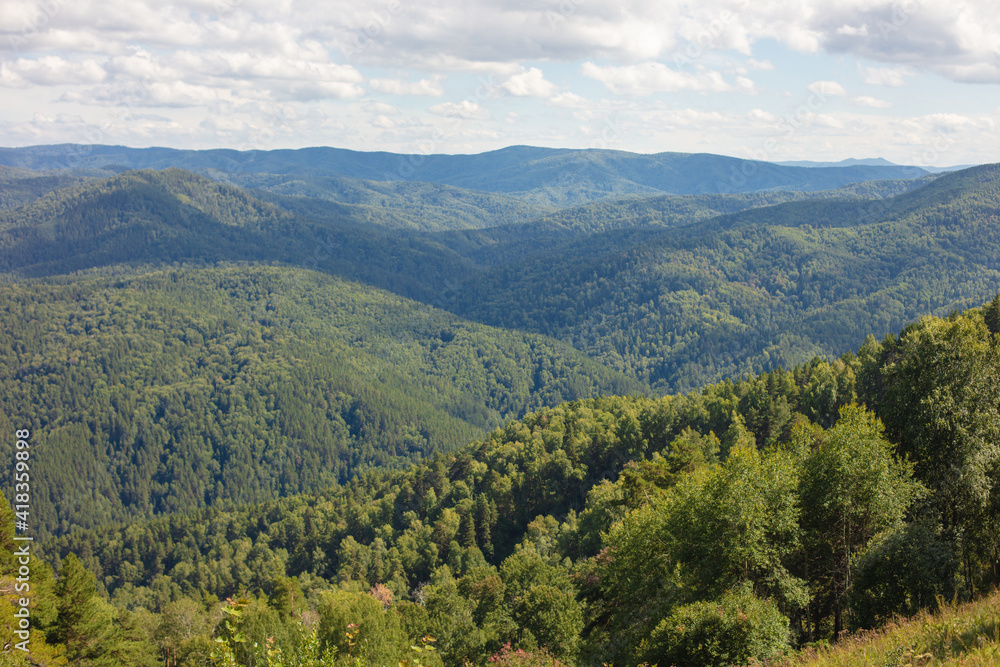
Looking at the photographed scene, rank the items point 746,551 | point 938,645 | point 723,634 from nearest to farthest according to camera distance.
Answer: point 938,645
point 723,634
point 746,551

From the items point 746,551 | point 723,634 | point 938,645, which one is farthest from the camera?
point 746,551

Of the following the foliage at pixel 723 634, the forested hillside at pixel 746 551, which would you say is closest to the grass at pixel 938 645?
the foliage at pixel 723 634

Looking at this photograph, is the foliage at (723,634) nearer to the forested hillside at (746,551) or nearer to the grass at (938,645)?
the forested hillside at (746,551)

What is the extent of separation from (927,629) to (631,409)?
9342 cm

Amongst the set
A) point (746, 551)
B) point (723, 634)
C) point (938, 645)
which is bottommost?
point (723, 634)

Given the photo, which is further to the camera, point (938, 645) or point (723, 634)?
point (723, 634)

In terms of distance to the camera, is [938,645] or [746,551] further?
[746,551]

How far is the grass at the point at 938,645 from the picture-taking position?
15656 mm

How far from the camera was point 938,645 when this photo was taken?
55.6ft

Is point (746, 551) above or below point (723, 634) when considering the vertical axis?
above

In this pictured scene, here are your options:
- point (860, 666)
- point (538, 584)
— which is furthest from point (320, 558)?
point (860, 666)

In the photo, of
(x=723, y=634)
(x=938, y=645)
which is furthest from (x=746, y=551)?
(x=938, y=645)

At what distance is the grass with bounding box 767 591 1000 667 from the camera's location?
15656 mm

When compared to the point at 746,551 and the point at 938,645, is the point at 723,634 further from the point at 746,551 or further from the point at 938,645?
the point at 938,645
